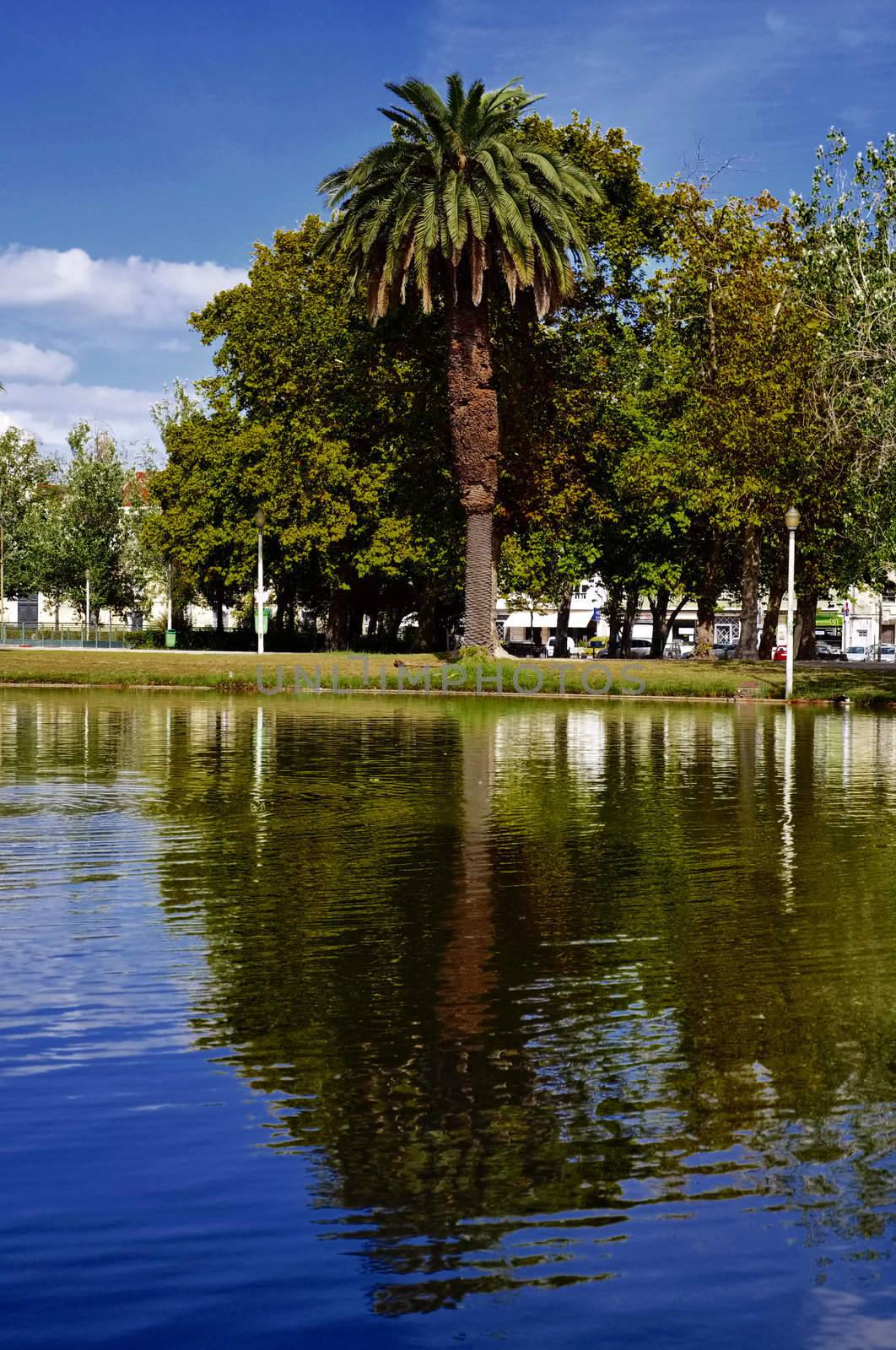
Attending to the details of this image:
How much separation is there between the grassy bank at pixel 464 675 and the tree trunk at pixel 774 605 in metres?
12.3

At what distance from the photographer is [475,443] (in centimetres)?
4778

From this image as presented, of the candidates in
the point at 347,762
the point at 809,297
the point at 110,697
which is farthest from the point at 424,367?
the point at 347,762

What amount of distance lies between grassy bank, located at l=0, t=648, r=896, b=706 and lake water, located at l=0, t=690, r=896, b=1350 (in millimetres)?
28514

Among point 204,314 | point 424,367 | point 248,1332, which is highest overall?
point 204,314

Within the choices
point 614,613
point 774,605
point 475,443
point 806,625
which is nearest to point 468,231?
point 475,443

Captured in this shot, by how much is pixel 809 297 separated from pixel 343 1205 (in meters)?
41.3

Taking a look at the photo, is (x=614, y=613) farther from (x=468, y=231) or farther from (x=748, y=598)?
(x=468, y=231)

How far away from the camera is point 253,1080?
20.7ft

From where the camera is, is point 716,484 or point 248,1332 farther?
point 716,484

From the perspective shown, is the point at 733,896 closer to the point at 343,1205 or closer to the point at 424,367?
the point at 343,1205

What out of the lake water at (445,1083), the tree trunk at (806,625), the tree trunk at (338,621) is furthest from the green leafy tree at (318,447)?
the lake water at (445,1083)

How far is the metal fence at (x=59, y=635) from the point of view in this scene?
80.6 meters

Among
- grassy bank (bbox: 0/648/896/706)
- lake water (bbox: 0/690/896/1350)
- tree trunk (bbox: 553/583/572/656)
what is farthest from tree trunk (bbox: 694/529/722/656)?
lake water (bbox: 0/690/896/1350)

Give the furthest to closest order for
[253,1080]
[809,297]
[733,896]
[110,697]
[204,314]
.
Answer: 1. [204,314]
2. [809,297]
3. [110,697]
4. [733,896]
5. [253,1080]
